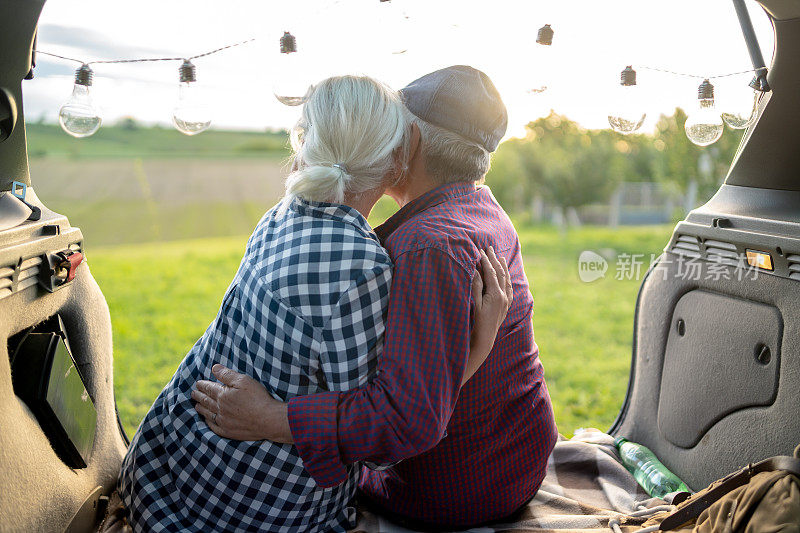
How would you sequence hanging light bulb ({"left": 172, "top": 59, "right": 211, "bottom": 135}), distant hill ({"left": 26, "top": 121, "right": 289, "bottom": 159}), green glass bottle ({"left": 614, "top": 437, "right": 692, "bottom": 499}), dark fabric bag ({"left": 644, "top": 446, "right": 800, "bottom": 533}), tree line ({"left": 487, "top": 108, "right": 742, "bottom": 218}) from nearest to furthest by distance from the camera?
1. dark fabric bag ({"left": 644, "top": 446, "right": 800, "bottom": 533})
2. hanging light bulb ({"left": 172, "top": 59, "right": 211, "bottom": 135})
3. green glass bottle ({"left": 614, "top": 437, "right": 692, "bottom": 499})
4. distant hill ({"left": 26, "top": 121, "right": 289, "bottom": 159})
5. tree line ({"left": 487, "top": 108, "right": 742, "bottom": 218})

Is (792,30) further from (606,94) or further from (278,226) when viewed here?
(278,226)

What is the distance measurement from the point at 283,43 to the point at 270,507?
118 centimetres

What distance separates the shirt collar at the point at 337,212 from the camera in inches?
56.9

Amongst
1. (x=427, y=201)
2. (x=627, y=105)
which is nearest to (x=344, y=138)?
(x=427, y=201)

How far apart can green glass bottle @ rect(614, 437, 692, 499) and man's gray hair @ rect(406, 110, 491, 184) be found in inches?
46.0

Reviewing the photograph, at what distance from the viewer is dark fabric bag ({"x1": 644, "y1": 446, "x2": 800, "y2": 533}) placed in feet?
4.13

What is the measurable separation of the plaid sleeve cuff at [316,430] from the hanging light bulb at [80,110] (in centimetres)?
104

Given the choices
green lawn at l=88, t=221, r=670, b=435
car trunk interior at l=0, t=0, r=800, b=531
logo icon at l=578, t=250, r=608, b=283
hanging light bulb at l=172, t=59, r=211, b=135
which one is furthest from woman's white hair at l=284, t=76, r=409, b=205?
logo icon at l=578, t=250, r=608, b=283

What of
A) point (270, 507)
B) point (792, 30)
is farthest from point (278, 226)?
point (792, 30)

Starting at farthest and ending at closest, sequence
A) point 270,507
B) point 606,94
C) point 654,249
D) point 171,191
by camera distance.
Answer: point 171,191
point 654,249
point 606,94
point 270,507

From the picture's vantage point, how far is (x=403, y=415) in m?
1.32

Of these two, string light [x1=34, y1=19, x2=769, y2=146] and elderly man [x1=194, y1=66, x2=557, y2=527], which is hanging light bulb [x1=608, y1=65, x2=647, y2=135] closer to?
string light [x1=34, y1=19, x2=769, y2=146]

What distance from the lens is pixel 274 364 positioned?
4.67 ft

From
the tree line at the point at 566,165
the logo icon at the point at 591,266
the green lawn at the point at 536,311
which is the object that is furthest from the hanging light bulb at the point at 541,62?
the tree line at the point at 566,165
